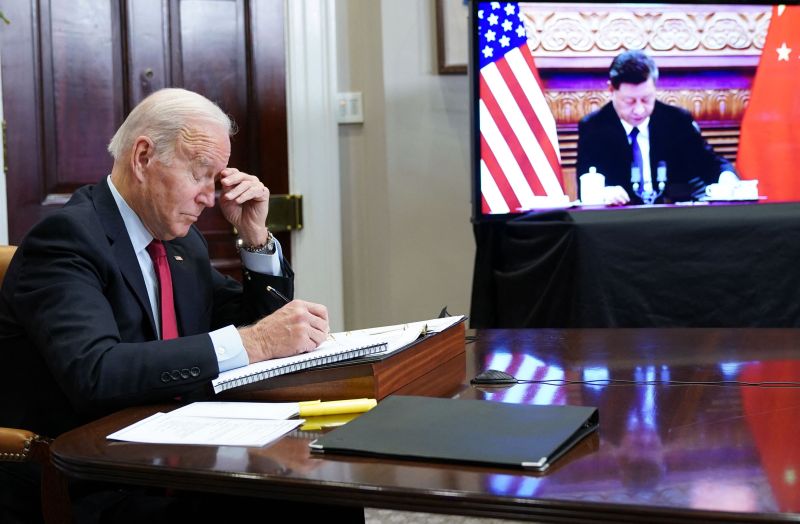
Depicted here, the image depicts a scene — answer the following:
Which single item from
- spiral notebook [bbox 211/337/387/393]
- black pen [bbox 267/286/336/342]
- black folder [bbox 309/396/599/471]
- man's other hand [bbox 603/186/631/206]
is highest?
man's other hand [bbox 603/186/631/206]

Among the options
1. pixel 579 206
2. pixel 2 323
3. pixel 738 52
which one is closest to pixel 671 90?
pixel 738 52

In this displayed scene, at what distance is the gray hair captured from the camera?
181 cm

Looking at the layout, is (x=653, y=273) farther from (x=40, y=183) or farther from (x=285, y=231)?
(x=40, y=183)

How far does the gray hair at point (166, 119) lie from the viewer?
1.81m

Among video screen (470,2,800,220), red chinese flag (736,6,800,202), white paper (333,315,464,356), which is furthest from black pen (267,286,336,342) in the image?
red chinese flag (736,6,800,202)

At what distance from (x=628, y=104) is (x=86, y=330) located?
250 centimetres

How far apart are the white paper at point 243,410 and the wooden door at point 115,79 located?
8.07 feet

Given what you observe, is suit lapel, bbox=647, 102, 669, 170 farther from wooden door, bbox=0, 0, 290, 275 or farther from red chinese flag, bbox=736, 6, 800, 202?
wooden door, bbox=0, 0, 290, 275

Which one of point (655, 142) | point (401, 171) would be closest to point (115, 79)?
point (401, 171)

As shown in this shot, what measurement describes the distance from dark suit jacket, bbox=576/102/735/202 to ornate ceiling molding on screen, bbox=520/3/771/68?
0.66ft

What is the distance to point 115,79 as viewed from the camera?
3.77m

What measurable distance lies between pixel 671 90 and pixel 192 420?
2.70 meters

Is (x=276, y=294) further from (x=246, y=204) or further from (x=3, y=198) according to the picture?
(x=3, y=198)

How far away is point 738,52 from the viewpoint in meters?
3.64
